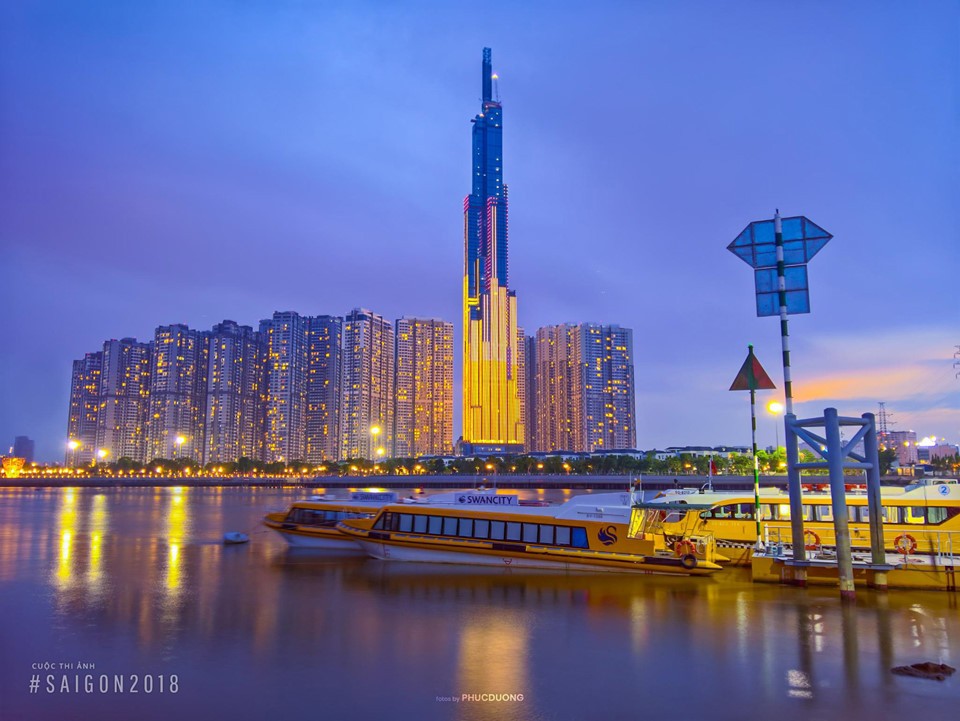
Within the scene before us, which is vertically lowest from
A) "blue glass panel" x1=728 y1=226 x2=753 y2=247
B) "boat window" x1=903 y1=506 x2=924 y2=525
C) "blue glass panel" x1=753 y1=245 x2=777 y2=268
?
"boat window" x1=903 y1=506 x2=924 y2=525

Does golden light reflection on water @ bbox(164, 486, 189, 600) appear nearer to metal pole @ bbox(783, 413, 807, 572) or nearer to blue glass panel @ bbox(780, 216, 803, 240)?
metal pole @ bbox(783, 413, 807, 572)

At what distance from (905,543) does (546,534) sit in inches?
554

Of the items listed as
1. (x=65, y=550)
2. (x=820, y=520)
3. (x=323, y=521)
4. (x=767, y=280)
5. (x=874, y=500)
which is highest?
(x=767, y=280)

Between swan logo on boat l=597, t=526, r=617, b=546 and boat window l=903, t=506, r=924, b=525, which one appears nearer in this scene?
boat window l=903, t=506, r=924, b=525

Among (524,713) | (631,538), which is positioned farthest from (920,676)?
(631,538)

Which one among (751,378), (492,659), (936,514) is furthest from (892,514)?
(492,659)

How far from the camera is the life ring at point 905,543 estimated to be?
2545cm

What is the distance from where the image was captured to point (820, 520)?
96.6 feet

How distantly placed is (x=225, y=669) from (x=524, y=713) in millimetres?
7148

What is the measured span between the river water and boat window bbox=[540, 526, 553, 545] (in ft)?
5.09

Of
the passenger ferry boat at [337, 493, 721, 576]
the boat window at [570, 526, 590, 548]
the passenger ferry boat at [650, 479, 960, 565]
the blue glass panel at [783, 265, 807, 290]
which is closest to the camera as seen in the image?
the blue glass panel at [783, 265, 807, 290]

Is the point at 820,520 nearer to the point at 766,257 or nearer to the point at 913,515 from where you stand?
the point at 913,515

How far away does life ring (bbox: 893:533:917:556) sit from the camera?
83.5 ft

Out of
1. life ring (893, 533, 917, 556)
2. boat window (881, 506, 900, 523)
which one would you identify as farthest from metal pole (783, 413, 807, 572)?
boat window (881, 506, 900, 523)
